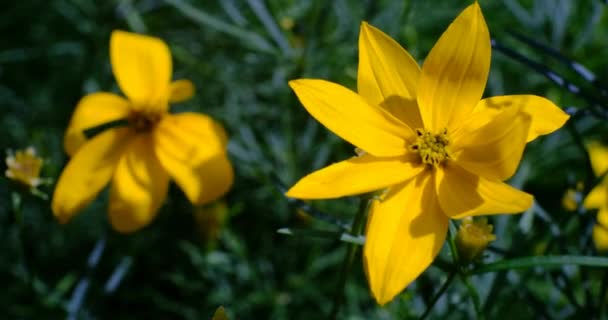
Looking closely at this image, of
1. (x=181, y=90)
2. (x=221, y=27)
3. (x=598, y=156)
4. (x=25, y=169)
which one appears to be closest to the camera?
(x=25, y=169)

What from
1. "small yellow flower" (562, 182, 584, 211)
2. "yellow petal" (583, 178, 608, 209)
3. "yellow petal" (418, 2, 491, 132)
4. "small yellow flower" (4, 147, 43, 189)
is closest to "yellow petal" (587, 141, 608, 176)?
"yellow petal" (583, 178, 608, 209)

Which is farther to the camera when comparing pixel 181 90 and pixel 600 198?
pixel 600 198

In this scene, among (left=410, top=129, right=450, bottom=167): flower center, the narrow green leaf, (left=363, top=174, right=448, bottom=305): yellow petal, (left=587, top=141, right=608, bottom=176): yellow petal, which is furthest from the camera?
(left=587, top=141, right=608, bottom=176): yellow petal

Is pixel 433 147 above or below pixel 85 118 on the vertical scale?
above

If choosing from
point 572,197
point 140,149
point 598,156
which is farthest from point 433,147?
point 598,156

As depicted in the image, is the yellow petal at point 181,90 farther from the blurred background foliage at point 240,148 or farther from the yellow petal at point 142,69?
the blurred background foliage at point 240,148

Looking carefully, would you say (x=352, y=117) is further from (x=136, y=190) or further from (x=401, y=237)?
(x=136, y=190)

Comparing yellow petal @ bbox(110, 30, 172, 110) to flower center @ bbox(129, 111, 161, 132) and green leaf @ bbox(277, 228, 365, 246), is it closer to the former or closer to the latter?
flower center @ bbox(129, 111, 161, 132)
